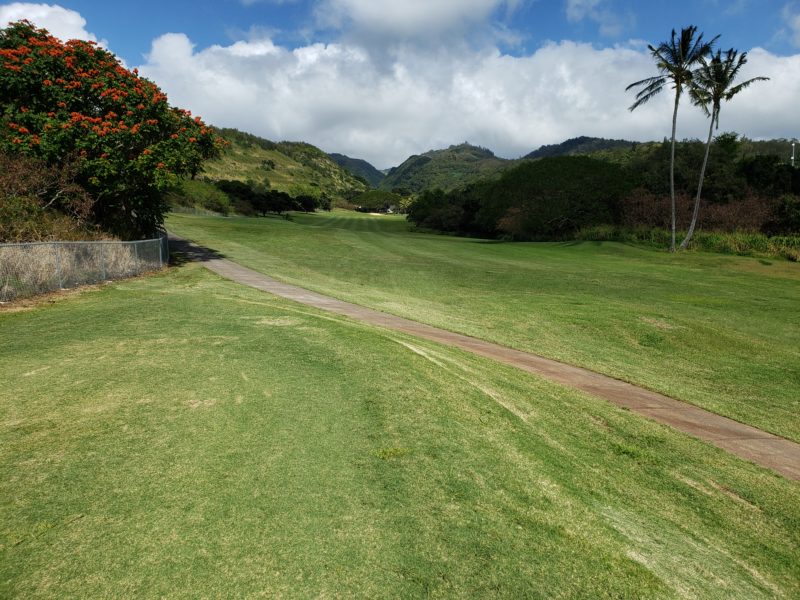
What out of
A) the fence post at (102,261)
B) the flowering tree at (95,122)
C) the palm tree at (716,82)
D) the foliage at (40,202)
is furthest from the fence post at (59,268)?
the palm tree at (716,82)

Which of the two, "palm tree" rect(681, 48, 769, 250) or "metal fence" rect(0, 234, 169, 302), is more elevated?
"palm tree" rect(681, 48, 769, 250)

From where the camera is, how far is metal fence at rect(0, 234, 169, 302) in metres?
11.5

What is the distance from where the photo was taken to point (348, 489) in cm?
380

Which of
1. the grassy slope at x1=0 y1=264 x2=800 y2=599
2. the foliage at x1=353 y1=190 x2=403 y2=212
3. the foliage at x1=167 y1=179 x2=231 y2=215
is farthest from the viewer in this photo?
the foliage at x1=353 y1=190 x2=403 y2=212

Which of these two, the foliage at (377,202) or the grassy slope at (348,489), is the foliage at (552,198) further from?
Answer: the foliage at (377,202)

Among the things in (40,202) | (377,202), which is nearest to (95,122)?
(40,202)

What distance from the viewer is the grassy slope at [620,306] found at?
31.4 feet

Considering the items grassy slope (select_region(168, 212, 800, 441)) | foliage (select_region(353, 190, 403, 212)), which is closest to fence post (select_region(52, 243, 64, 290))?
grassy slope (select_region(168, 212, 800, 441))

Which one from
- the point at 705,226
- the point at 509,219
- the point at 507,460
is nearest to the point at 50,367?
the point at 507,460

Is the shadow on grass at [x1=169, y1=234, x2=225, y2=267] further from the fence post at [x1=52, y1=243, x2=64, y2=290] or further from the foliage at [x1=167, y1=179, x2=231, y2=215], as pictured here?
the foliage at [x1=167, y1=179, x2=231, y2=215]

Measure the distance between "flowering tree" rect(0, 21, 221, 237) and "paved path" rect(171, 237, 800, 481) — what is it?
931 cm

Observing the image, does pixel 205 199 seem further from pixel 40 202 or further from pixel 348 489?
pixel 348 489

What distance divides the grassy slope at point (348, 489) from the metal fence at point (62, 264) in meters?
5.97

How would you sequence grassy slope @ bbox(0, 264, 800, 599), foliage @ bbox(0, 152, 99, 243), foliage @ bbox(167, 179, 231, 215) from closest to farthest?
1. grassy slope @ bbox(0, 264, 800, 599)
2. foliage @ bbox(0, 152, 99, 243)
3. foliage @ bbox(167, 179, 231, 215)
